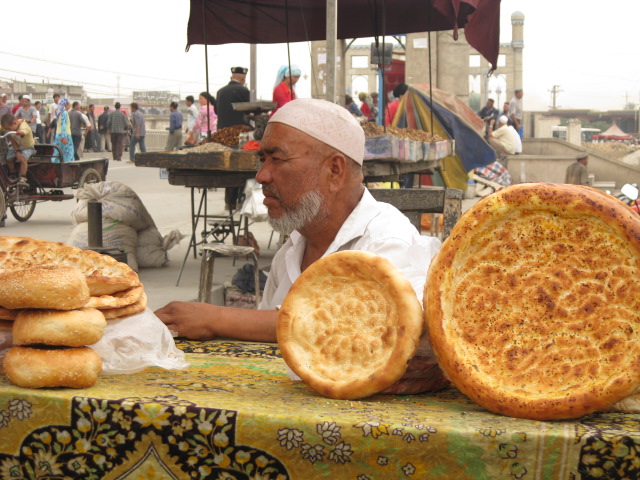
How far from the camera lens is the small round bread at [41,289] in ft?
5.12

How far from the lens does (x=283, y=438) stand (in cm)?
141

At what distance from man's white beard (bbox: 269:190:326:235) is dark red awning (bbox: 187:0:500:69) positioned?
4.56 m

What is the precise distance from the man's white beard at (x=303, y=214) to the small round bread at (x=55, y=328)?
1.04m

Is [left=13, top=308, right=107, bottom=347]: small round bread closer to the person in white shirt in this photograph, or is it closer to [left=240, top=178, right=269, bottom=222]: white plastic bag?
[left=240, top=178, right=269, bottom=222]: white plastic bag

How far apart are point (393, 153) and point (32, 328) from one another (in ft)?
14.7

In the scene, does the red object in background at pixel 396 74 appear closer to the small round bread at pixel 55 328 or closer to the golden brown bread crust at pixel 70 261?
the golden brown bread crust at pixel 70 261

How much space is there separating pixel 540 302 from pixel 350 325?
0.41 m

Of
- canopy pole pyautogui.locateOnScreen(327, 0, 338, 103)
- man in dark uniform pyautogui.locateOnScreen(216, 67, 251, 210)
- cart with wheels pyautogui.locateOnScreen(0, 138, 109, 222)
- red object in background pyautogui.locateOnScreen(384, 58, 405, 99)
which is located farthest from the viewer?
red object in background pyautogui.locateOnScreen(384, 58, 405, 99)

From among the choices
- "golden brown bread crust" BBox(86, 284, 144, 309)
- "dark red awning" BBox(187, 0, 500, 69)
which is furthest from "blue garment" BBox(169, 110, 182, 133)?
"golden brown bread crust" BBox(86, 284, 144, 309)

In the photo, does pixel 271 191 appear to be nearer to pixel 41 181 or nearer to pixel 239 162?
pixel 239 162

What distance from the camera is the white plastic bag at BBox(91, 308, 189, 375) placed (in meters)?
1.82

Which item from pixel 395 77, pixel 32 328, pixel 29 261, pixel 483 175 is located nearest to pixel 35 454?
pixel 32 328

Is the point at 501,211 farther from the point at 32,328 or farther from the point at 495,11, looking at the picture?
the point at 495,11

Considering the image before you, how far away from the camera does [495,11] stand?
669 cm
